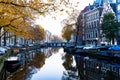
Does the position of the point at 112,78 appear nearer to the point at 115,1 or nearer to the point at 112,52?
the point at 112,52

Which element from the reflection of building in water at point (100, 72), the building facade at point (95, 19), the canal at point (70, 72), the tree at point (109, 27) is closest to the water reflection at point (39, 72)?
the canal at point (70, 72)

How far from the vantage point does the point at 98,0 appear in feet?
320

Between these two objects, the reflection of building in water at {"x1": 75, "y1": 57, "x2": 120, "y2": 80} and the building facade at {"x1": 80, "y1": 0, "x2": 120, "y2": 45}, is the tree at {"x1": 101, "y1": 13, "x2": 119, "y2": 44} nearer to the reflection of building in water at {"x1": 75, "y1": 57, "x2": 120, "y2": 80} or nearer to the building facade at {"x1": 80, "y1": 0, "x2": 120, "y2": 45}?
the building facade at {"x1": 80, "y1": 0, "x2": 120, "y2": 45}

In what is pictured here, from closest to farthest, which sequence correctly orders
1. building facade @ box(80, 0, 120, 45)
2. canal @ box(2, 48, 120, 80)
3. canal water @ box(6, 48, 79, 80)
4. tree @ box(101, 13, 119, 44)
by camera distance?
canal @ box(2, 48, 120, 80)
canal water @ box(6, 48, 79, 80)
tree @ box(101, 13, 119, 44)
building facade @ box(80, 0, 120, 45)

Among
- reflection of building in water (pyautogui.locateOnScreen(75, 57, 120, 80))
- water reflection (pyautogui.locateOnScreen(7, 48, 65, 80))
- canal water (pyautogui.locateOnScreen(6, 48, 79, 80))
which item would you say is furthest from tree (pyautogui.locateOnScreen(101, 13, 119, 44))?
reflection of building in water (pyautogui.locateOnScreen(75, 57, 120, 80))

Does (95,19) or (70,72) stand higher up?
(95,19)

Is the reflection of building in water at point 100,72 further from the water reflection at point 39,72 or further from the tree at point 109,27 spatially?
the tree at point 109,27

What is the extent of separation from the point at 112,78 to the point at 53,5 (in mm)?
11328

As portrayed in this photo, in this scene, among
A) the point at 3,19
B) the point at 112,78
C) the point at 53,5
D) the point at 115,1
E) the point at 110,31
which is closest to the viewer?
the point at 53,5

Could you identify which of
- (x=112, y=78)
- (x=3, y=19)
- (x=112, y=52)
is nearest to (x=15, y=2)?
(x=112, y=78)

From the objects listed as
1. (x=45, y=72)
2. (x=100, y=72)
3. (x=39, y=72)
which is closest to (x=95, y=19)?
(x=45, y=72)

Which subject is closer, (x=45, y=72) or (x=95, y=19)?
(x=45, y=72)

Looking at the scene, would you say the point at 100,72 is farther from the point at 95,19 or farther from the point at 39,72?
the point at 95,19

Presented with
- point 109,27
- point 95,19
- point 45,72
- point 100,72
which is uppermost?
point 95,19
